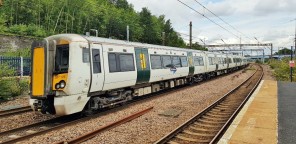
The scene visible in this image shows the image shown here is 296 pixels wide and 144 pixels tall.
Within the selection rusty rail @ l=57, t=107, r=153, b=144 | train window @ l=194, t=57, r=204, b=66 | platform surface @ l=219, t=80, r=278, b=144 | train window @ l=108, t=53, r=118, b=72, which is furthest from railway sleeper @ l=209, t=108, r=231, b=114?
train window @ l=194, t=57, r=204, b=66

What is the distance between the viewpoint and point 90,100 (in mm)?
12148

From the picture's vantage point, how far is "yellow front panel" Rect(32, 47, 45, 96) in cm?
1106

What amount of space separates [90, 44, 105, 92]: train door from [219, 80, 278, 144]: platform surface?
5.01 m

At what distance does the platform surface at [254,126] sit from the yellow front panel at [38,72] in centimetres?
632

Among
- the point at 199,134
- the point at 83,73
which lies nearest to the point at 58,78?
the point at 83,73

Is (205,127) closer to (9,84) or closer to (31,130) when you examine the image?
(31,130)

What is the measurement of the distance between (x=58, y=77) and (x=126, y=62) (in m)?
3.99

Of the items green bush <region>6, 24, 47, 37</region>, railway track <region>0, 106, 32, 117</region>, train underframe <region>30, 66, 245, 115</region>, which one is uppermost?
green bush <region>6, 24, 47, 37</region>

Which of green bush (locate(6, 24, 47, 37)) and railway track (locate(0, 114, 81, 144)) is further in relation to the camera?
green bush (locate(6, 24, 47, 37))

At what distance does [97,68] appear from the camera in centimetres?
1199

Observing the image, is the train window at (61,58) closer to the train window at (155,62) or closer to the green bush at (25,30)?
the train window at (155,62)

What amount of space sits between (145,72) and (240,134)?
300 inches

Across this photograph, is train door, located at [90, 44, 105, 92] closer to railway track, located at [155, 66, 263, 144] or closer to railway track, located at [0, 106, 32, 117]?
railway track, located at [0, 106, 32, 117]

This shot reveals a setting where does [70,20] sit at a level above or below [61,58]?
above
